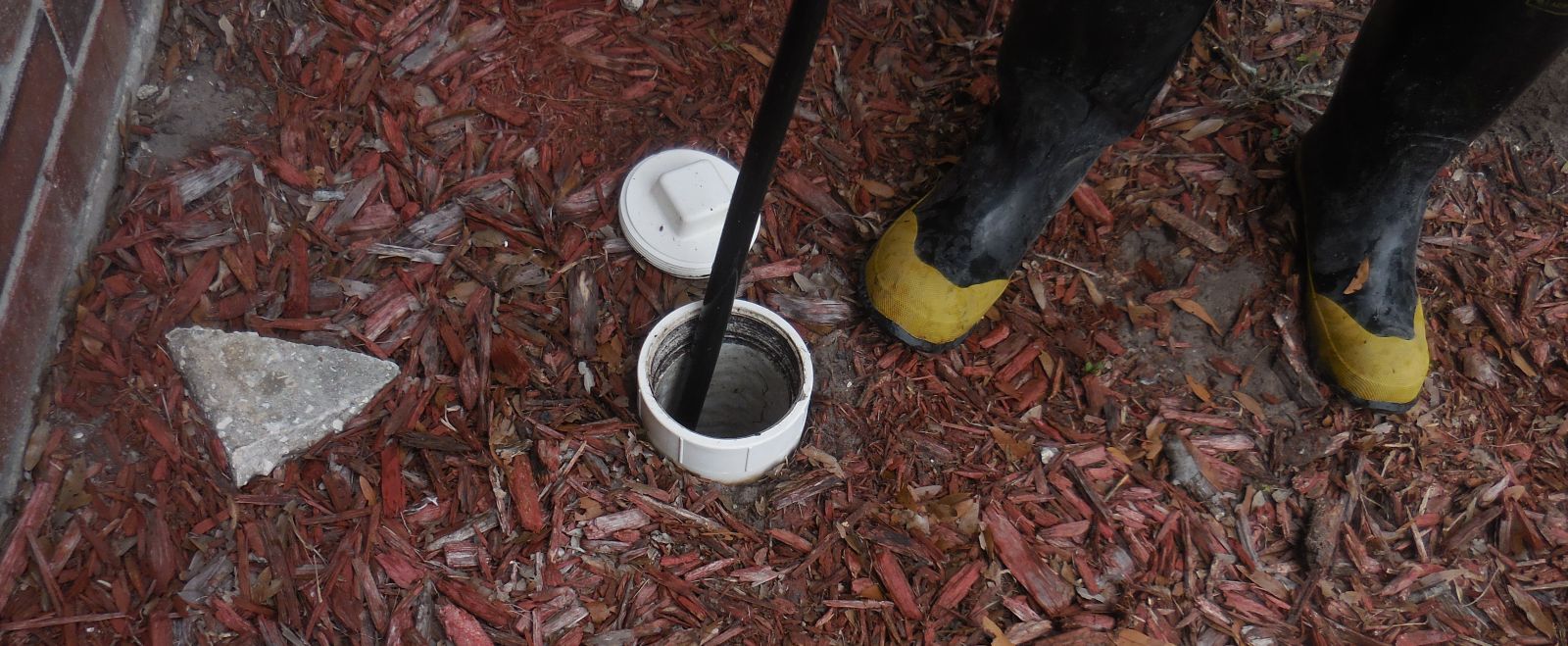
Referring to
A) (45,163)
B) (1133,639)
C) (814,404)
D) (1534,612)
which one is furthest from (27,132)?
(1534,612)

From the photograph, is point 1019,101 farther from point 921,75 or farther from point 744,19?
point 744,19

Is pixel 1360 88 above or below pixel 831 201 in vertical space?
above

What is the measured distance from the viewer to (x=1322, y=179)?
2141 mm

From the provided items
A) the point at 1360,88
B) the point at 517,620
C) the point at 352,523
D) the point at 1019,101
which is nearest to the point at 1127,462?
the point at 1019,101

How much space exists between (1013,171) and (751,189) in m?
0.70

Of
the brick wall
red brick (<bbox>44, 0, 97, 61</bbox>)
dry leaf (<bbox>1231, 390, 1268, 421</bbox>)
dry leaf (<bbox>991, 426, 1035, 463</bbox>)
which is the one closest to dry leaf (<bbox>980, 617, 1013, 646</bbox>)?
dry leaf (<bbox>991, 426, 1035, 463</bbox>)

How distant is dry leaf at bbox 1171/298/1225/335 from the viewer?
7.06ft

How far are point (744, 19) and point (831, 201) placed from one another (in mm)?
491

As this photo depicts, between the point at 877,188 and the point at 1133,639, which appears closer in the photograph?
the point at 1133,639

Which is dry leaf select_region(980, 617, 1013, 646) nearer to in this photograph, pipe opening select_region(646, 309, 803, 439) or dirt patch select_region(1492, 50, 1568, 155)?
pipe opening select_region(646, 309, 803, 439)

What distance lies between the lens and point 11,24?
1539 mm

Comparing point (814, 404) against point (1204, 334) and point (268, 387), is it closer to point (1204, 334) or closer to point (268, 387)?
point (1204, 334)

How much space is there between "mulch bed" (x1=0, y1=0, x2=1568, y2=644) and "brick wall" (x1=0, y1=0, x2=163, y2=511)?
0.05m

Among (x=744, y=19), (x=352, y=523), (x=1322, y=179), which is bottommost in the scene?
(x=352, y=523)
